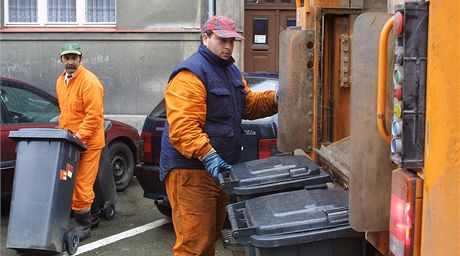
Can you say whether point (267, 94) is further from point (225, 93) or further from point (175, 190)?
point (175, 190)

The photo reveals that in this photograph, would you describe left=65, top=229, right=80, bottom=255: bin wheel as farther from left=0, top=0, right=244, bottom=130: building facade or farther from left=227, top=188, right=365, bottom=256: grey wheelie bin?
left=0, top=0, right=244, bottom=130: building facade

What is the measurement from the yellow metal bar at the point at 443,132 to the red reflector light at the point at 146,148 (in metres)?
4.22

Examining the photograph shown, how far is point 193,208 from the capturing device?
11.9ft

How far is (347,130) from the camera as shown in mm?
3871

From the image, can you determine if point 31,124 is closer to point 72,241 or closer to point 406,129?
point 72,241

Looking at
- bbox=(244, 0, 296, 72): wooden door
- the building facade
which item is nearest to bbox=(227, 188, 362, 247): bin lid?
the building facade

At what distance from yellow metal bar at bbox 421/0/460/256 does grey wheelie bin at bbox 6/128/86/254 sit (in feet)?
11.9

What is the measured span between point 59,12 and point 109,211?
6.85m

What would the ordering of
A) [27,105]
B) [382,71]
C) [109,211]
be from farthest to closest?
[27,105], [109,211], [382,71]

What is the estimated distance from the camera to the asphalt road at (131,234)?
210 inches

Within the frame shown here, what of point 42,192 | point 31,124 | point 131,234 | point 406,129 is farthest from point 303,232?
point 31,124

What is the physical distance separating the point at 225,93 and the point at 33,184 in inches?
78.4

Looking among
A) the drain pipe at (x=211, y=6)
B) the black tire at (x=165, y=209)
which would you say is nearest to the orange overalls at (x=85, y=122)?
the black tire at (x=165, y=209)

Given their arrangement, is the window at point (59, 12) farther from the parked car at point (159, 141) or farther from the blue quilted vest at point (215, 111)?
the blue quilted vest at point (215, 111)
